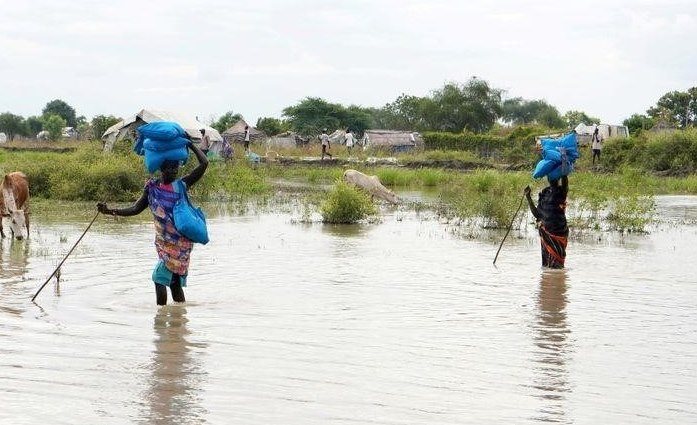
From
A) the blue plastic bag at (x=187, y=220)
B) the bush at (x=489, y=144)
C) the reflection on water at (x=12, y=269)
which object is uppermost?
the bush at (x=489, y=144)

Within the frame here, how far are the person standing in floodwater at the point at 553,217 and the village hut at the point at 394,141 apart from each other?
36200 millimetres

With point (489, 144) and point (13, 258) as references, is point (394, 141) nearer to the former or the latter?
point (489, 144)

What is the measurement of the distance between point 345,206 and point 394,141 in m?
32.9

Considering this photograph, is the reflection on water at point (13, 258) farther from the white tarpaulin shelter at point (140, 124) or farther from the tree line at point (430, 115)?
the tree line at point (430, 115)

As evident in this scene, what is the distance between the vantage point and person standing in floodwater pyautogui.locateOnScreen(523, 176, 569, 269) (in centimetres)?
1145

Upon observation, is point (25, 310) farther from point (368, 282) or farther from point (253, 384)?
point (368, 282)

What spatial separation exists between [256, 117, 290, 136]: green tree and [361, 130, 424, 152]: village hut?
492 inches

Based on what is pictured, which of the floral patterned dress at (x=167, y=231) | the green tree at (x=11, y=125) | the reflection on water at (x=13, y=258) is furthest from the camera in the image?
the green tree at (x=11, y=125)

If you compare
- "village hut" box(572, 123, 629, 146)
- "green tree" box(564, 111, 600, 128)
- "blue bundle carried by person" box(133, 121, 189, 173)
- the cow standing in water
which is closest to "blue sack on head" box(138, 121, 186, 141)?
"blue bundle carried by person" box(133, 121, 189, 173)

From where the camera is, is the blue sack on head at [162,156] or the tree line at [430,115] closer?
the blue sack on head at [162,156]

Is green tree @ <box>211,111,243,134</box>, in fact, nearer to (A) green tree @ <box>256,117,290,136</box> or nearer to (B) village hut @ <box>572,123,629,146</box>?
(A) green tree @ <box>256,117,290,136</box>

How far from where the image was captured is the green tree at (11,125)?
77000mm

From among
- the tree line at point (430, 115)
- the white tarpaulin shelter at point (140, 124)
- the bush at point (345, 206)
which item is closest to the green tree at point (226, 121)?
the tree line at point (430, 115)

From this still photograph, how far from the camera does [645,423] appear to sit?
5.48 meters
